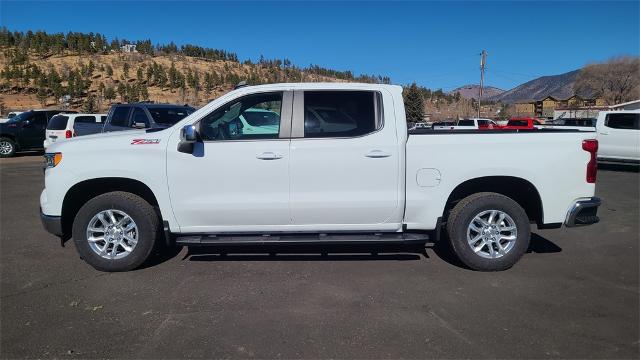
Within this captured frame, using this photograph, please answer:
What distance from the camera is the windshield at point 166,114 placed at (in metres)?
12.5

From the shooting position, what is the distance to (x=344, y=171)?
15.3ft

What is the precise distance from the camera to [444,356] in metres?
3.19

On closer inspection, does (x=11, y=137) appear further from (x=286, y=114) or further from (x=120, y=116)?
(x=286, y=114)

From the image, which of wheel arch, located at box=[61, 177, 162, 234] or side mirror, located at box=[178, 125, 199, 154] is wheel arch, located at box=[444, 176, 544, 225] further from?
wheel arch, located at box=[61, 177, 162, 234]

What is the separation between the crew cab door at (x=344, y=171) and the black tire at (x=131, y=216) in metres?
1.52

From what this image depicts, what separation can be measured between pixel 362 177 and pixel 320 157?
0.47 metres

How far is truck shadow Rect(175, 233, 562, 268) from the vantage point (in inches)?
209

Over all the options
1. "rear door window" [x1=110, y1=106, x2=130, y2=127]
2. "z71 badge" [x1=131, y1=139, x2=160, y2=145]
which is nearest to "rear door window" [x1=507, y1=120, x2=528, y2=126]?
"rear door window" [x1=110, y1=106, x2=130, y2=127]

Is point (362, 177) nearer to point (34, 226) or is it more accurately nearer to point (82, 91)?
point (34, 226)

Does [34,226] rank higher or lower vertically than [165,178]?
lower

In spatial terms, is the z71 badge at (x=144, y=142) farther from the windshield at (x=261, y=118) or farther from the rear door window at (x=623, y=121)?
the rear door window at (x=623, y=121)

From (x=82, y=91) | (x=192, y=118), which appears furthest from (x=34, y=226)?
(x=82, y=91)

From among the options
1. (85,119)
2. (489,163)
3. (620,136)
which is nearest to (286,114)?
(489,163)

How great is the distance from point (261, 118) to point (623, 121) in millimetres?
13154
